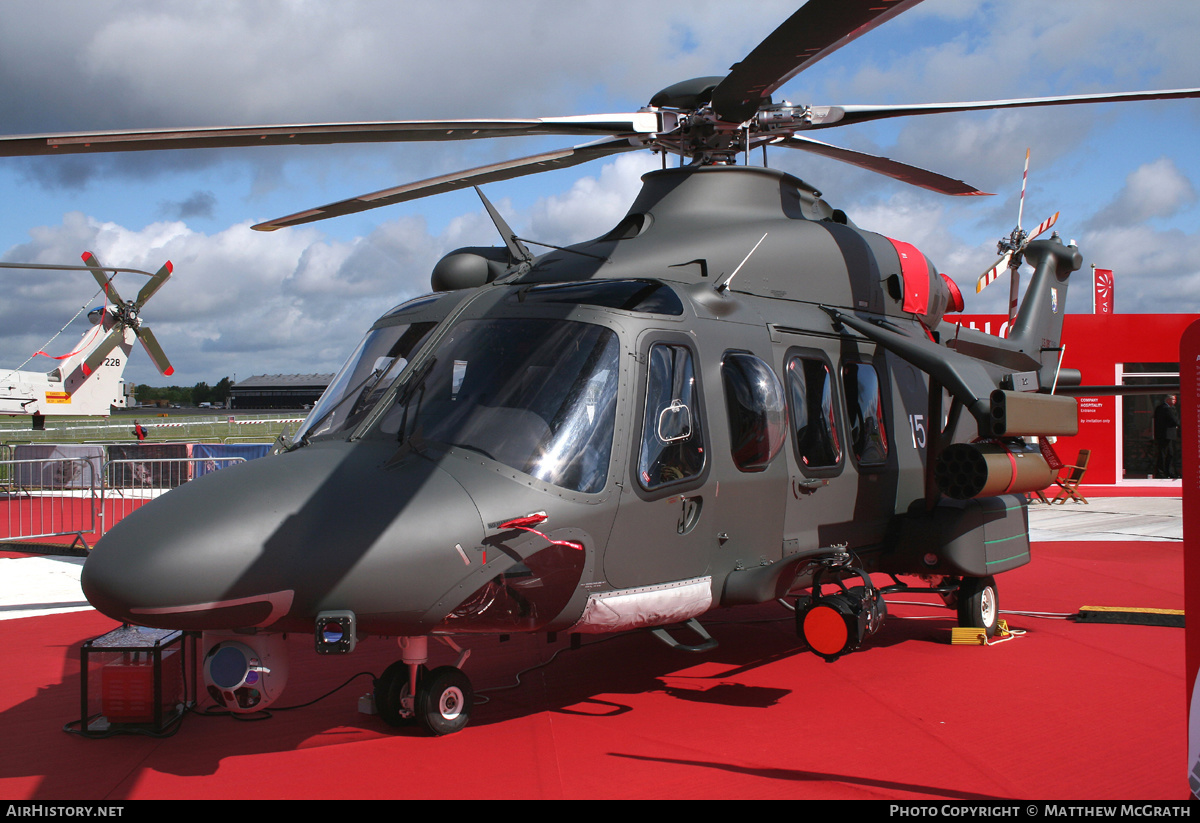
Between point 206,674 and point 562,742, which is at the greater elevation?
point 206,674

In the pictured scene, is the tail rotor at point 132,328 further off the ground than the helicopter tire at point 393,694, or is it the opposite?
the tail rotor at point 132,328

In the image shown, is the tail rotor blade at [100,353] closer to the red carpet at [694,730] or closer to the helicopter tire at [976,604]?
the red carpet at [694,730]

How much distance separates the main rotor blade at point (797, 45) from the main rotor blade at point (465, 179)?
0.91 metres

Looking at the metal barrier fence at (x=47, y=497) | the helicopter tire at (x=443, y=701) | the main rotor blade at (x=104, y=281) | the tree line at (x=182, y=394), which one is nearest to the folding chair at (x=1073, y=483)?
the helicopter tire at (x=443, y=701)

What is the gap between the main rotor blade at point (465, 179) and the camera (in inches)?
210

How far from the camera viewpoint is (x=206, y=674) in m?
4.06

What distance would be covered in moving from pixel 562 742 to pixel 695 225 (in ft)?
11.1

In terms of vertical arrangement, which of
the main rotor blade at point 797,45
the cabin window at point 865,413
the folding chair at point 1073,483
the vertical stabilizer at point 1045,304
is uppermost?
the main rotor blade at point 797,45

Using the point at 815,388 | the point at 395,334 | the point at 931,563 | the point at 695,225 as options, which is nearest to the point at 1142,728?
the point at 931,563

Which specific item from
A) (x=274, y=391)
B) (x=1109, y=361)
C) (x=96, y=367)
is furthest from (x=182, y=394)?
(x=1109, y=361)

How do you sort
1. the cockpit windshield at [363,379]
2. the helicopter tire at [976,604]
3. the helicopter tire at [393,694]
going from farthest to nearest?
1. the helicopter tire at [976,604]
2. the cockpit windshield at [363,379]
3. the helicopter tire at [393,694]

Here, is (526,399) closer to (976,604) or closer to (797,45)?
(797,45)

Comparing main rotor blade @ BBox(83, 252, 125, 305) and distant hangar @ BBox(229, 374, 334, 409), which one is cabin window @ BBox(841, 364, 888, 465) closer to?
main rotor blade @ BBox(83, 252, 125, 305)
